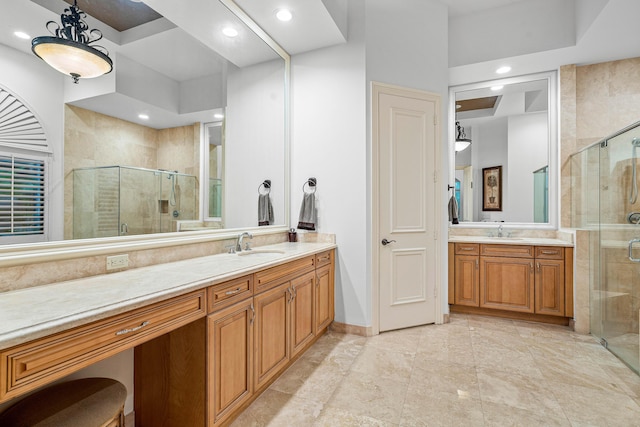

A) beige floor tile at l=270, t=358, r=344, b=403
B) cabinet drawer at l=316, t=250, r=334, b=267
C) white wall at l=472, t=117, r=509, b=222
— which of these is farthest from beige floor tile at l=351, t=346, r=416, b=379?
white wall at l=472, t=117, r=509, b=222

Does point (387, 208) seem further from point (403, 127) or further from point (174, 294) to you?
point (174, 294)

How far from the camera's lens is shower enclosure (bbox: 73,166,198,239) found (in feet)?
5.11

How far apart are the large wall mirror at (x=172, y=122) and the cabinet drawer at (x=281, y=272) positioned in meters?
0.65

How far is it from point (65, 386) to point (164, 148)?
4.34 feet

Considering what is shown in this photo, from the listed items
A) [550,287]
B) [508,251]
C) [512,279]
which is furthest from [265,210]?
[550,287]

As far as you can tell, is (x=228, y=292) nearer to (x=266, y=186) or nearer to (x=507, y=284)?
(x=266, y=186)

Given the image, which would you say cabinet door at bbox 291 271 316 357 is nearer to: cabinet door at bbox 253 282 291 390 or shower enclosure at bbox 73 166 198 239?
cabinet door at bbox 253 282 291 390

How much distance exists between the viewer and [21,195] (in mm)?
1344

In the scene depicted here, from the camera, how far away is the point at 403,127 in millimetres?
3113

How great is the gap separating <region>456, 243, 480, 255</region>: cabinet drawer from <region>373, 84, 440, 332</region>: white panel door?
1.69ft

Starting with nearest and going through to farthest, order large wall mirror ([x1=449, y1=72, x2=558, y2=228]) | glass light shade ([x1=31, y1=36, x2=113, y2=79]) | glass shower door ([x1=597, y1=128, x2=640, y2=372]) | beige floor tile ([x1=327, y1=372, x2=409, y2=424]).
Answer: glass light shade ([x1=31, y1=36, x2=113, y2=79]) < beige floor tile ([x1=327, y1=372, x2=409, y2=424]) < glass shower door ([x1=597, y1=128, x2=640, y2=372]) < large wall mirror ([x1=449, y1=72, x2=558, y2=228])

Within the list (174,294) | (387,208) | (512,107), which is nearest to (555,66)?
(512,107)

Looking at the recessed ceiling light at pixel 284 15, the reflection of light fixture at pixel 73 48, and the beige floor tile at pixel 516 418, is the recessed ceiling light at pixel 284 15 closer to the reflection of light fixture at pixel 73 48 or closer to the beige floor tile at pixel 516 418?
the reflection of light fixture at pixel 73 48

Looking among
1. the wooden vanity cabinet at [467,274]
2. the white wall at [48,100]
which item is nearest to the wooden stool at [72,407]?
the white wall at [48,100]
